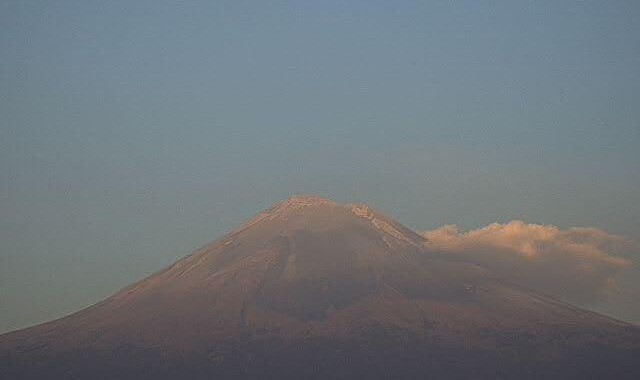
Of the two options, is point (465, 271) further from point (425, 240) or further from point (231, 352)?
point (231, 352)

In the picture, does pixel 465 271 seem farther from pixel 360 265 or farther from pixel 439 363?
pixel 439 363

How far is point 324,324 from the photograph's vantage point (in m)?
124

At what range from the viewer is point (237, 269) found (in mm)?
142875

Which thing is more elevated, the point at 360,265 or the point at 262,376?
the point at 360,265

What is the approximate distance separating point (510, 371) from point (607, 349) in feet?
56.8

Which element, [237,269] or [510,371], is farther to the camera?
[237,269]

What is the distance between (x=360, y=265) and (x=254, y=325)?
86.2ft

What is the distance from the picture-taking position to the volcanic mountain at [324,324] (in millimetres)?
111875

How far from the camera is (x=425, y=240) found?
546ft

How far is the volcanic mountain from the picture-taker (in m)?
112

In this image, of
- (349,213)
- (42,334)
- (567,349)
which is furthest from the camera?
(349,213)

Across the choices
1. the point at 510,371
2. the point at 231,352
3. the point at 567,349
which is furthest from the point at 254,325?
the point at 567,349

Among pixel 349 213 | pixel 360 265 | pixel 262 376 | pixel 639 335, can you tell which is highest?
pixel 349 213

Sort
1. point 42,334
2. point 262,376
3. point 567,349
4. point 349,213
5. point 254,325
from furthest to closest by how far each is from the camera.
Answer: point 349,213
point 42,334
point 254,325
point 567,349
point 262,376
